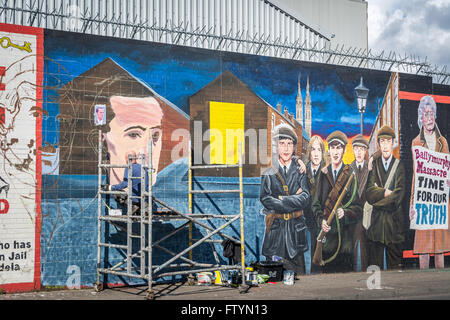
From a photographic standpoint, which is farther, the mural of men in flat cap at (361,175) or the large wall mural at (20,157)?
the mural of men in flat cap at (361,175)

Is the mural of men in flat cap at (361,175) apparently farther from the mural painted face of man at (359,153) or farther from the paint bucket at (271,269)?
the paint bucket at (271,269)

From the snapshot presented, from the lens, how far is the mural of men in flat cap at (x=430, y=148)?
1791 cm

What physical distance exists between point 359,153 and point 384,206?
5.68 ft

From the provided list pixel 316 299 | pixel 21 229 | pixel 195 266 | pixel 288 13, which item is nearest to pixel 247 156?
pixel 195 266

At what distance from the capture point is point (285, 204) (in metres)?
15.7

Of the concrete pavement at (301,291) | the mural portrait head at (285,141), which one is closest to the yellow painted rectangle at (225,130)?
the mural portrait head at (285,141)

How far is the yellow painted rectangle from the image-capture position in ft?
48.7

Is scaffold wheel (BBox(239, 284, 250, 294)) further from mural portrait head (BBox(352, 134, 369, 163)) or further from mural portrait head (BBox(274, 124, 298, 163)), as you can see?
mural portrait head (BBox(352, 134, 369, 163))

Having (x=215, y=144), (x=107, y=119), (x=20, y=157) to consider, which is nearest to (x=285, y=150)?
(x=215, y=144)

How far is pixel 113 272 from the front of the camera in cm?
1246

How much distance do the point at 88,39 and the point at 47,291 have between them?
18.5 feet

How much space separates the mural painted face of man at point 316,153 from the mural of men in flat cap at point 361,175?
1150 millimetres

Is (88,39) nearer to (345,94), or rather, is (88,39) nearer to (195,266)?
(195,266)

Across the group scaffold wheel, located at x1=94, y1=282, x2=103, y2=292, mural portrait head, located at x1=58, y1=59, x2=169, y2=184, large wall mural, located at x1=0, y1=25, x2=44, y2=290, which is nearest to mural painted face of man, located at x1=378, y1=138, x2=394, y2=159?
mural portrait head, located at x1=58, y1=59, x2=169, y2=184
